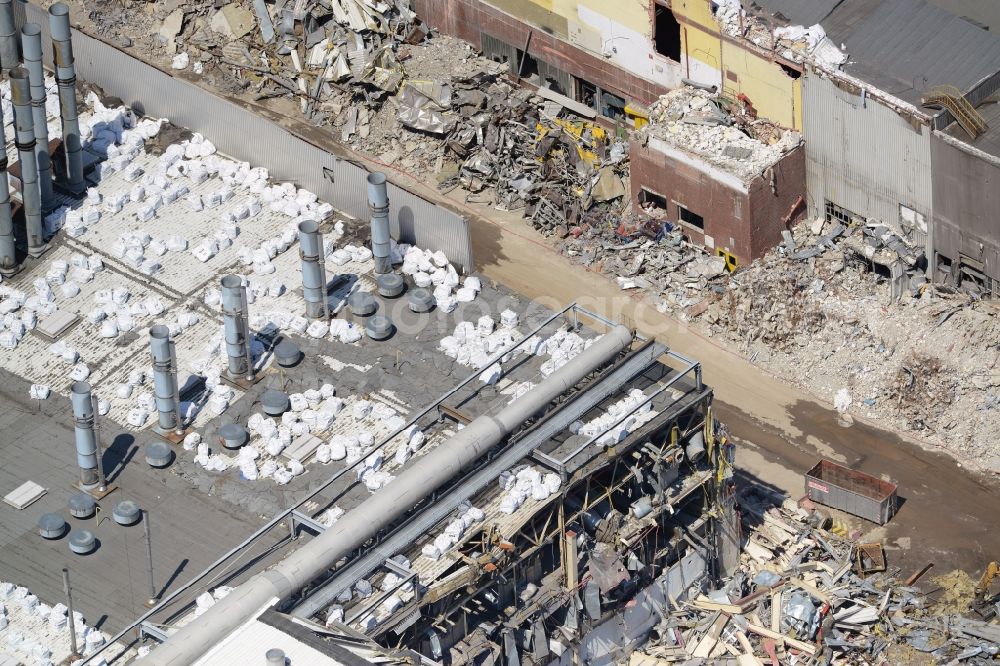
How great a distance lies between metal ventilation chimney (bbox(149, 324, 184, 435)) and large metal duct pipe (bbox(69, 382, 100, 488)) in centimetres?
214

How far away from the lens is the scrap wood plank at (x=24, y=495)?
59.5 m

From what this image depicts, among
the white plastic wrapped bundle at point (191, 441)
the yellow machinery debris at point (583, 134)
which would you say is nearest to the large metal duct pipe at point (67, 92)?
the white plastic wrapped bundle at point (191, 441)

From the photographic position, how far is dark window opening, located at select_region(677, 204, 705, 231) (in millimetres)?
79062

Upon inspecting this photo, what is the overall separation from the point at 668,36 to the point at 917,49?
10905 mm

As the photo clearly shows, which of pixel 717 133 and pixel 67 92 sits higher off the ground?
pixel 67 92

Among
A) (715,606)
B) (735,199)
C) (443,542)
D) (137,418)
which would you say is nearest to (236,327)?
(137,418)

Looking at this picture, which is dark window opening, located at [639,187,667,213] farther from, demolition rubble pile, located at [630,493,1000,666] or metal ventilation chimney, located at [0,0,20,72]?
metal ventilation chimney, located at [0,0,20,72]

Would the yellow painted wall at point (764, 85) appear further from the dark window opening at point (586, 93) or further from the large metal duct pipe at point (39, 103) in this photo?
the large metal duct pipe at point (39, 103)

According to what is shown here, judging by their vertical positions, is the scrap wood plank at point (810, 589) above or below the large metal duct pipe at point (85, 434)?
below

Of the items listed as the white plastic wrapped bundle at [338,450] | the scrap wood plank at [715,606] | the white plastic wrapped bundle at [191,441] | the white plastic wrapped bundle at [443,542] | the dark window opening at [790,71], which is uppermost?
the dark window opening at [790,71]

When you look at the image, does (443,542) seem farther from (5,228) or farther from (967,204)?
(967,204)

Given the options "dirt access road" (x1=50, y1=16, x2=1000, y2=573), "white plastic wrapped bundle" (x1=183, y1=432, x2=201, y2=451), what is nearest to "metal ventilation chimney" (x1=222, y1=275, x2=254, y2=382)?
"white plastic wrapped bundle" (x1=183, y1=432, x2=201, y2=451)

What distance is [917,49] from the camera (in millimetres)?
76000

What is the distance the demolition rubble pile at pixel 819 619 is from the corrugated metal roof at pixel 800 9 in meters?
20.8
